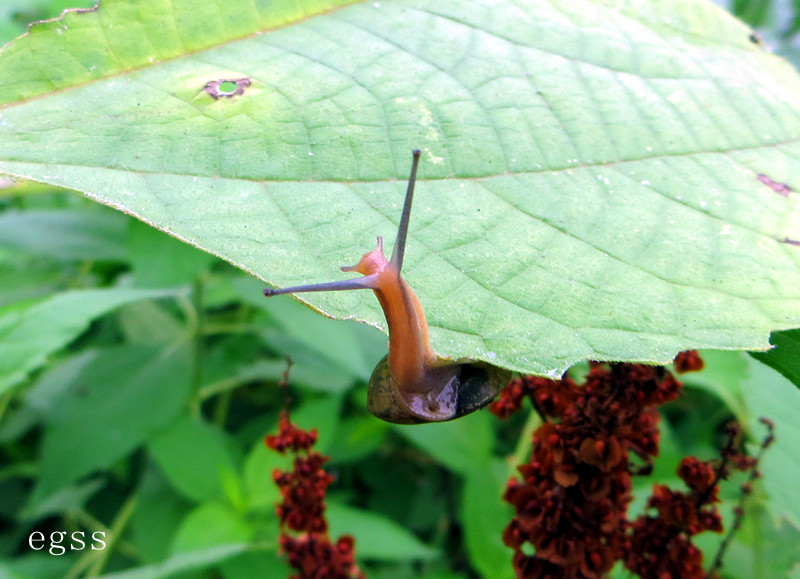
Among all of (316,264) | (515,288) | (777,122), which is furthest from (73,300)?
(777,122)

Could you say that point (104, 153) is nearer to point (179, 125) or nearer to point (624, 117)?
point (179, 125)

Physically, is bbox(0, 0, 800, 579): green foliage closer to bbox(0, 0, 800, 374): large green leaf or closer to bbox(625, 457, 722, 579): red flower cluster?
bbox(0, 0, 800, 374): large green leaf

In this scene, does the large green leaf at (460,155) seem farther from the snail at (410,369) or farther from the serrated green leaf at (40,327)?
the serrated green leaf at (40,327)

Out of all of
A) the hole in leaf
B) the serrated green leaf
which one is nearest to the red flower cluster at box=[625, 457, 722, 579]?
the hole in leaf

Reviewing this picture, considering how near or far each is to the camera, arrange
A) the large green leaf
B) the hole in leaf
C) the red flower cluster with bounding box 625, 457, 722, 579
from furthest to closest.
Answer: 1. the red flower cluster with bounding box 625, 457, 722, 579
2. the hole in leaf
3. the large green leaf

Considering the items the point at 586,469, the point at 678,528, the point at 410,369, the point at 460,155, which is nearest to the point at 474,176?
the point at 460,155

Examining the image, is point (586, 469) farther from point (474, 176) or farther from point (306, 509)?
point (306, 509)

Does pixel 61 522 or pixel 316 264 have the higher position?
pixel 316 264
